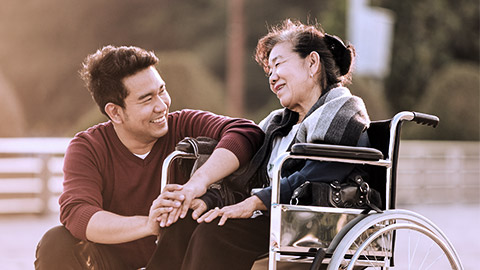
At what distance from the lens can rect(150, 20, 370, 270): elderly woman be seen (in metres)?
3.19

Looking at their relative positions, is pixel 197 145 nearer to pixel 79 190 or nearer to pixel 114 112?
pixel 114 112

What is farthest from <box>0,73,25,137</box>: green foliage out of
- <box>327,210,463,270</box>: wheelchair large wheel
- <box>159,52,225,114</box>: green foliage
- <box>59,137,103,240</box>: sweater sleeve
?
<box>327,210,463,270</box>: wheelchair large wheel

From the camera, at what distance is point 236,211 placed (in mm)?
3250

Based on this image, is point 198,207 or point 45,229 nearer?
point 198,207

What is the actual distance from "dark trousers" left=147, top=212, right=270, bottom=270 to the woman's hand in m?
0.02

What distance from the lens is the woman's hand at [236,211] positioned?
10.5ft

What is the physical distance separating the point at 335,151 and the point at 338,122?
0.22 m

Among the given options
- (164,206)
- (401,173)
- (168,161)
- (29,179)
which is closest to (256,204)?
(164,206)

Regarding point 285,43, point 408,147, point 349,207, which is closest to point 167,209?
point 349,207

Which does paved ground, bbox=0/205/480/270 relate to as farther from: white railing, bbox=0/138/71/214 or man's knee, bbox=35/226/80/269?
man's knee, bbox=35/226/80/269

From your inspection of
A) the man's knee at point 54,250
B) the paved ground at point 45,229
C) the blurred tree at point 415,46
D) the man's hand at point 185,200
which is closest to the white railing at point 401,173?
the paved ground at point 45,229

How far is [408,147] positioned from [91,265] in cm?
1250

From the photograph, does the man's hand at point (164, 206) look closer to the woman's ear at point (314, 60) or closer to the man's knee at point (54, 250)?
the man's knee at point (54, 250)

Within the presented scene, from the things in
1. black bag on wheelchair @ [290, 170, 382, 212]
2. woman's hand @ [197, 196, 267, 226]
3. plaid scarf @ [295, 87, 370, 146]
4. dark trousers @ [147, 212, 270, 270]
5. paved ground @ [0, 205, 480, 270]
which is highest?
plaid scarf @ [295, 87, 370, 146]
